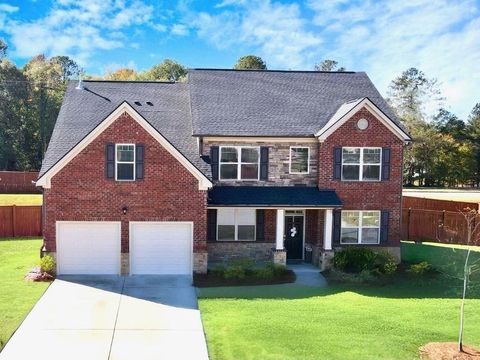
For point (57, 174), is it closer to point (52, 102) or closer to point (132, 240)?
point (132, 240)

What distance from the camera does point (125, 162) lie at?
1798cm

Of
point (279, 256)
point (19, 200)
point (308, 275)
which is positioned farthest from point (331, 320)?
point (19, 200)

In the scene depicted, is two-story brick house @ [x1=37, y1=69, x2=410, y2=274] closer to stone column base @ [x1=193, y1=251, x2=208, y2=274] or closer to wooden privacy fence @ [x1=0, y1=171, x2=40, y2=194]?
stone column base @ [x1=193, y1=251, x2=208, y2=274]

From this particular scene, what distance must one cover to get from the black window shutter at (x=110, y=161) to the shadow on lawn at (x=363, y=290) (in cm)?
547

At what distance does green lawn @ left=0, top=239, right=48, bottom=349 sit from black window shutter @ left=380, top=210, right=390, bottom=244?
13.4 metres

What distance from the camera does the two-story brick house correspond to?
58.6ft

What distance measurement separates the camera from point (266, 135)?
65.3 ft

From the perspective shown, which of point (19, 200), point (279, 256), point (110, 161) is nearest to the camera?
point (110, 161)

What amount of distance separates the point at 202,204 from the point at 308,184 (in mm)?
4986

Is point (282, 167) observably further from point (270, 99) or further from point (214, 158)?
point (270, 99)

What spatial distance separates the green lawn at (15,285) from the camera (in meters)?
12.8

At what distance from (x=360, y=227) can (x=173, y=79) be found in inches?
1748

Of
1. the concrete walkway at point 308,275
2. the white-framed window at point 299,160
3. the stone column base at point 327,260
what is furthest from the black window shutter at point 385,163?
the concrete walkway at point 308,275

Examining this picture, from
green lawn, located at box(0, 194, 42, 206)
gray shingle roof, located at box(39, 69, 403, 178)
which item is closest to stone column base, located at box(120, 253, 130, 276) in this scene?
gray shingle roof, located at box(39, 69, 403, 178)
